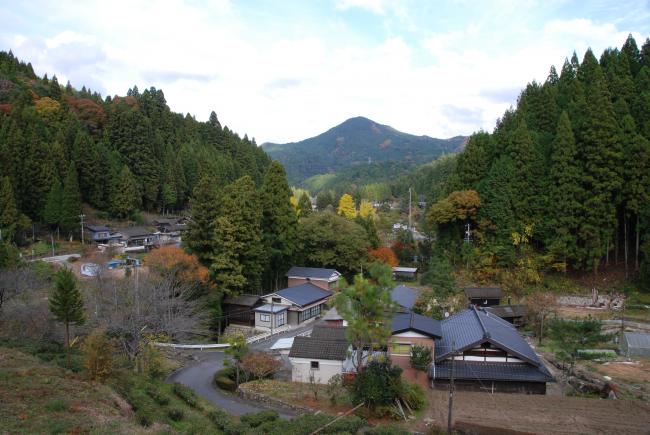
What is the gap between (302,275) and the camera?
102 ft

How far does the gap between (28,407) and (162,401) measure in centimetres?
359

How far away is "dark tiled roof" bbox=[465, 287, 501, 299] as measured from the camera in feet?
87.4

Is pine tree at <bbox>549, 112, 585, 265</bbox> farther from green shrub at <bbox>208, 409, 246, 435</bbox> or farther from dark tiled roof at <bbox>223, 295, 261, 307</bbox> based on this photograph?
green shrub at <bbox>208, 409, 246, 435</bbox>

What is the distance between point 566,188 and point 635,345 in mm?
11866

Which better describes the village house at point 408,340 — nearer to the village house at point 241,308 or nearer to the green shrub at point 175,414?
the green shrub at point 175,414

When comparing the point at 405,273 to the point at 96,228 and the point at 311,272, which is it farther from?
the point at 96,228

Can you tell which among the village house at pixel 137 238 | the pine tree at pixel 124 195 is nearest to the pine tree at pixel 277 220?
the village house at pixel 137 238

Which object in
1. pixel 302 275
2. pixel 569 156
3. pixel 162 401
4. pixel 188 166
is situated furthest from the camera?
pixel 188 166

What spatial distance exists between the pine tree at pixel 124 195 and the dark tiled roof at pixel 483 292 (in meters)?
29.2

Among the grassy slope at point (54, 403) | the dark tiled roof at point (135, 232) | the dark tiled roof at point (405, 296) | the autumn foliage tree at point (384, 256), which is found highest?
the dark tiled roof at point (135, 232)

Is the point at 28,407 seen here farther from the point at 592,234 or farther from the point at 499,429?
the point at 592,234

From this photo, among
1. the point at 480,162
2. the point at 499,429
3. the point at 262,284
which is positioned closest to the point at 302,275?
the point at 262,284

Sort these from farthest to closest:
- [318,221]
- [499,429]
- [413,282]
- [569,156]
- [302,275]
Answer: [413,282]
[318,221]
[302,275]
[569,156]
[499,429]

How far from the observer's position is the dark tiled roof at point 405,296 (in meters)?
24.8
